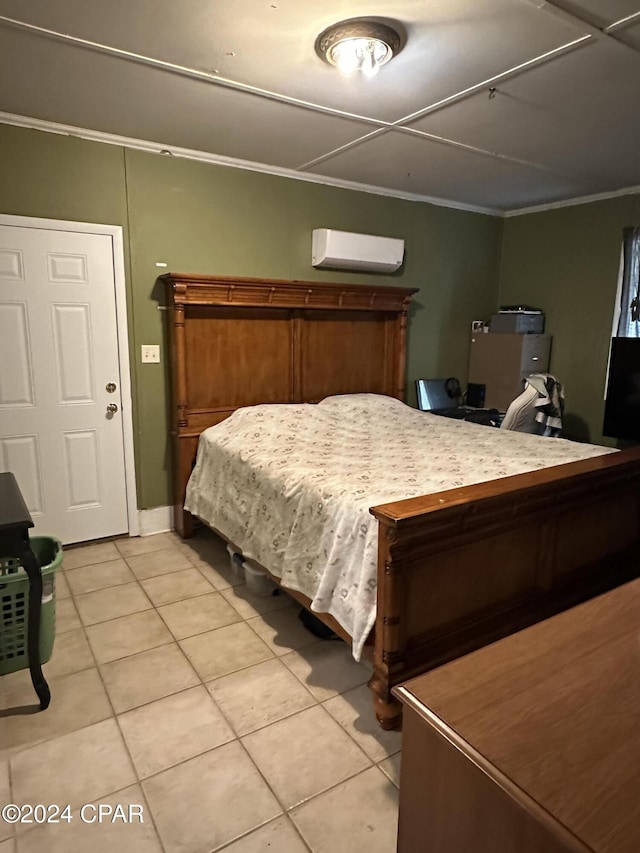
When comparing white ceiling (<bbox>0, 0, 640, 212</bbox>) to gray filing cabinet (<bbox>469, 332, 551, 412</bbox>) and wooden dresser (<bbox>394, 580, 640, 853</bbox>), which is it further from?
wooden dresser (<bbox>394, 580, 640, 853</bbox>)

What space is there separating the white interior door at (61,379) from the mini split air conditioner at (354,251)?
1.43 meters

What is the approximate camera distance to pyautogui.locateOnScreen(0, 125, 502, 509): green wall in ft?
9.86

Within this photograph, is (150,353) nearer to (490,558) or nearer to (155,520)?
(155,520)

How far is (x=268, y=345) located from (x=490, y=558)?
226 centimetres

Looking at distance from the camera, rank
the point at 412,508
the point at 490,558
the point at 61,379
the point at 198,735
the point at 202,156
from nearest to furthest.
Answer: the point at 412,508, the point at 198,735, the point at 490,558, the point at 61,379, the point at 202,156

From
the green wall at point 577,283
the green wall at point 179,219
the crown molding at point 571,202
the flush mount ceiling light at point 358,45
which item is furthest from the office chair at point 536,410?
the flush mount ceiling light at point 358,45

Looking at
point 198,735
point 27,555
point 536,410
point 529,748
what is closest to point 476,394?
point 536,410

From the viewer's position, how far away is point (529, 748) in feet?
2.64

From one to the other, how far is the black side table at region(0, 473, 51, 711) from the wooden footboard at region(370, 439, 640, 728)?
1.19 m

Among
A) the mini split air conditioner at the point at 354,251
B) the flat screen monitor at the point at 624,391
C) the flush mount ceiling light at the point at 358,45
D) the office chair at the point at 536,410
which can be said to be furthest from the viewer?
the flat screen monitor at the point at 624,391

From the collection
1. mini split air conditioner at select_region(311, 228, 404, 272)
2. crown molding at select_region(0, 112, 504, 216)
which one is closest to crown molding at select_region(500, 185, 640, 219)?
crown molding at select_region(0, 112, 504, 216)

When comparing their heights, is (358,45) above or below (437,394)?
above

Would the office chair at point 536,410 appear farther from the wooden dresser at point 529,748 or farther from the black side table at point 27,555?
the black side table at point 27,555

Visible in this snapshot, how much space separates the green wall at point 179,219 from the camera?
300 centimetres
